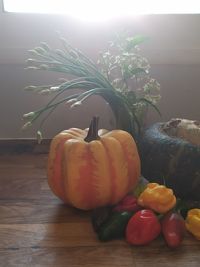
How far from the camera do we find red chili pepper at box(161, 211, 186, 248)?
0.61 metres

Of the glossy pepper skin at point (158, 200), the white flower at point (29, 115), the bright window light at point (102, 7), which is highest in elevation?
the bright window light at point (102, 7)

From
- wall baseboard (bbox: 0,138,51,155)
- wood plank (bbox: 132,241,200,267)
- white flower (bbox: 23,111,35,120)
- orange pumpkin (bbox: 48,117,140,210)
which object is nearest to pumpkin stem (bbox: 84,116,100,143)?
orange pumpkin (bbox: 48,117,140,210)

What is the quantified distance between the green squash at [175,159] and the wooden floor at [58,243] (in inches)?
5.4

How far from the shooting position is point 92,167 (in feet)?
2.22

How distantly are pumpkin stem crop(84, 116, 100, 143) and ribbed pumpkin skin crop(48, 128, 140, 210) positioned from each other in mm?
12

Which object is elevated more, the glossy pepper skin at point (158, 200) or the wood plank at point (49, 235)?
the glossy pepper skin at point (158, 200)

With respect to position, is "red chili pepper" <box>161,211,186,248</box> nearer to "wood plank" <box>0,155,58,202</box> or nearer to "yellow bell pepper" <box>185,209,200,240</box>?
"yellow bell pepper" <box>185,209,200,240</box>

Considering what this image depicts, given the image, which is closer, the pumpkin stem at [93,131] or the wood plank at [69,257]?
the wood plank at [69,257]

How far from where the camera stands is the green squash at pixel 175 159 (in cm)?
74

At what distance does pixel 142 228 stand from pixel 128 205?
7cm

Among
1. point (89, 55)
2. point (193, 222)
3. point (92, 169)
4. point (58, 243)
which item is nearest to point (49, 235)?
point (58, 243)

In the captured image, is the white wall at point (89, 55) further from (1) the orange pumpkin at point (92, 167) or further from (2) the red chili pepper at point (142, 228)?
(2) the red chili pepper at point (142, 228)

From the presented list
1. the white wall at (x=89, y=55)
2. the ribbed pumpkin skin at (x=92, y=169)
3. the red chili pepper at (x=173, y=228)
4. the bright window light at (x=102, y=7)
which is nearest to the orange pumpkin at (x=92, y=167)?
the ribbed pumpkin skin at (x=92, y=169)

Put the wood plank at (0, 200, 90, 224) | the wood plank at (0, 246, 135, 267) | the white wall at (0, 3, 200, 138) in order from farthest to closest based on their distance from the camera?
1. the white wall at (0, 3, 200, 138)
2. the wood plank at (0, 200, 90, 224)
3. the wood plank at (0, 246, 135, 267)
